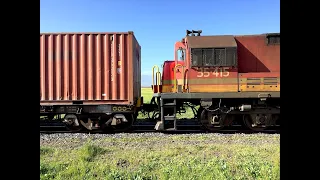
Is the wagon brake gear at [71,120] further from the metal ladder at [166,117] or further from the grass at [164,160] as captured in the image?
the metal ladder at [166,117]

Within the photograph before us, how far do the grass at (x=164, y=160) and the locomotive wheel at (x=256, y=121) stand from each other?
895 millimetres

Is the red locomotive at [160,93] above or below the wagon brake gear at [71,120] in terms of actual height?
above

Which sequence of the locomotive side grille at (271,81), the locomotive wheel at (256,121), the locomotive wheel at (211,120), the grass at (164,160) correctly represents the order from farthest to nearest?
1. the locomotive wheel at (211,120)
2. the locomotive wheel at (256,121)
3. the locomotive side grille at (271,81)
4. the grass at (164,160)

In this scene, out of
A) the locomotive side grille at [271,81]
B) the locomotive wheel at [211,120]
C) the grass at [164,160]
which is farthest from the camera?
the locomotive wheel at [211,120]

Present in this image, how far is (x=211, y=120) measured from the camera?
863cm

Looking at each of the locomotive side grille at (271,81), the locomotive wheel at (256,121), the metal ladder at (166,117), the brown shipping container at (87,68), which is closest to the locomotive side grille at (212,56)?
the locomotive side grille at (271,81)

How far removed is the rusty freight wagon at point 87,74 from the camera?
8.61 m

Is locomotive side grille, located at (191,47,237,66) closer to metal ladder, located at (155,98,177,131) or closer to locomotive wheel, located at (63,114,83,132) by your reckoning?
metal ladder, located at (155,98,177,131)

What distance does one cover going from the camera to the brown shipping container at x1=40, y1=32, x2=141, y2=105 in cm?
861

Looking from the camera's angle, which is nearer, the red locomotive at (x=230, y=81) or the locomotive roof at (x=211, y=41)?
the red locomotive at (x=230, y=81)

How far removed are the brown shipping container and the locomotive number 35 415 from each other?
2.43 meters

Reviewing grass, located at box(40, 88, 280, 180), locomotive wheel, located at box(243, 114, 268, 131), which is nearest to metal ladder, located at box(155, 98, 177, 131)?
grass, located at box(40, 88, 280, 180)

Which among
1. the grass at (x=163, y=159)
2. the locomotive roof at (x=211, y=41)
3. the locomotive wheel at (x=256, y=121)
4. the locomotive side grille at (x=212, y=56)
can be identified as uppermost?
Result: the locomotive roof at (x=211, y=41)
